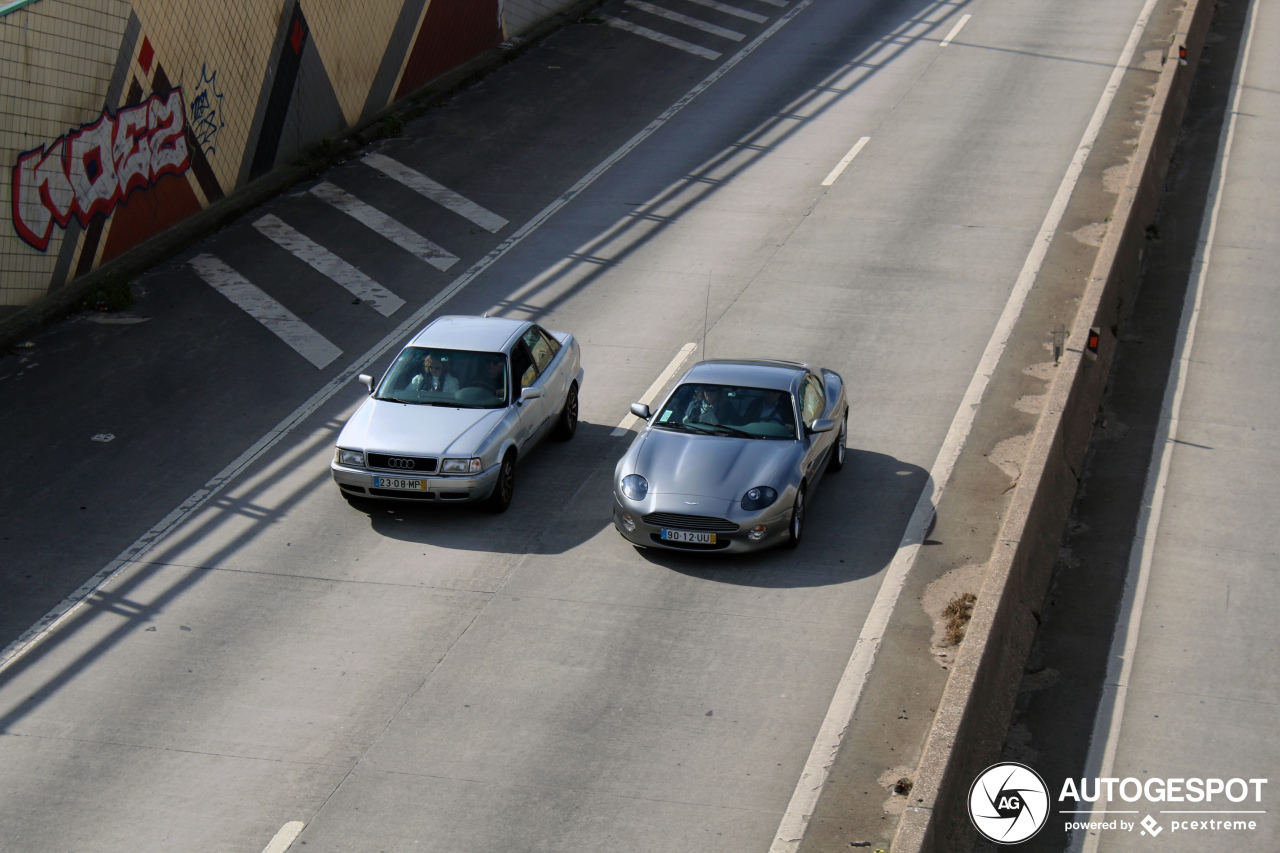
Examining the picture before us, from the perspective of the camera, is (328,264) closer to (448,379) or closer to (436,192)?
(436,192)

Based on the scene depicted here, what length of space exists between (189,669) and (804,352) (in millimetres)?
8706

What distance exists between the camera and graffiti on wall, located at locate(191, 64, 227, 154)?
850 inches

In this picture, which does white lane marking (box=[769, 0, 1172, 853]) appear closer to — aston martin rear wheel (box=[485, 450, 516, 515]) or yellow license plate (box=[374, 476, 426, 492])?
aston martin rear wheel (box=[485, 450, 516, 515])

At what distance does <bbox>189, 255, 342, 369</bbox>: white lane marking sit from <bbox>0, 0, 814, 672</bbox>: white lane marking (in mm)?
635

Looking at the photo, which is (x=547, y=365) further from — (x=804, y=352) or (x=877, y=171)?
(x=877, y=171)

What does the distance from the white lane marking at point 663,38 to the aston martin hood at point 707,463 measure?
18.8 metres

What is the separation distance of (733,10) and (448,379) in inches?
850

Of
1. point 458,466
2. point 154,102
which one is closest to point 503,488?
point 458,466

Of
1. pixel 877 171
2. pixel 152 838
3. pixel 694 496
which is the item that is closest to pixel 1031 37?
pixel 877 171

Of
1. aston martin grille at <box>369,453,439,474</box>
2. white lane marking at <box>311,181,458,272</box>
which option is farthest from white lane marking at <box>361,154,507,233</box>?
aston martin grille at <box>369,453,439,474</box>

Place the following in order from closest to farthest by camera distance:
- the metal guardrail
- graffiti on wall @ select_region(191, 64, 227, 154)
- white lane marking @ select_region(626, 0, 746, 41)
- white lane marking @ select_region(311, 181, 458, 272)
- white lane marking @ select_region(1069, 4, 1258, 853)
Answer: white lane marking @ select_region(1069, 4, 1258, 853)
the metal guardrail
white lane marking @ select_region(311, 181, 458, 272)
graffiti on wall @ select_region(191, 64, 227, 154)
white lane marking @ select_region(626, 0, 746, 41)

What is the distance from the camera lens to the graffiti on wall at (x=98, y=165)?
18453 mm

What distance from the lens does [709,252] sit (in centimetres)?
2066

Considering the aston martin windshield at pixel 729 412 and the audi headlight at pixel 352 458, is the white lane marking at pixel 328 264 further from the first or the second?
the aston martin windshield at pixel 729 412
